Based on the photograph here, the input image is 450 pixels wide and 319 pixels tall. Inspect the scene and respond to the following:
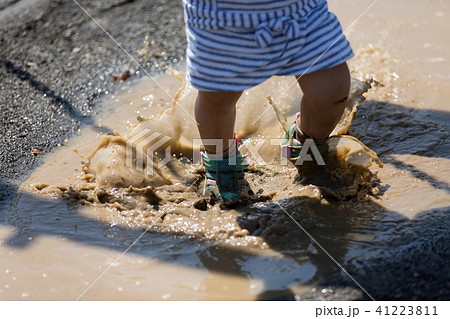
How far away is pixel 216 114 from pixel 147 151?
670 millimetres

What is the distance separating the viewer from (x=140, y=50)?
12.9 feet

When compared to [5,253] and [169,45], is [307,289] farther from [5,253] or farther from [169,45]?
[169,45]

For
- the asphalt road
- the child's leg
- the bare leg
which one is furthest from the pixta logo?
the child's leg

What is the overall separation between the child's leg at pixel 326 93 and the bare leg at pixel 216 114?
30 cm

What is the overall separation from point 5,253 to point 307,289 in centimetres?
123

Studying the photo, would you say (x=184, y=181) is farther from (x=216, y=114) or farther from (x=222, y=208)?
(x=216, y=114)

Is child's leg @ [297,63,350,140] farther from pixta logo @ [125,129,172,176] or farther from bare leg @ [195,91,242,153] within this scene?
pixta logo @ [125,129,172,176]

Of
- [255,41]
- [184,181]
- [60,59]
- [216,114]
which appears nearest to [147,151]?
[184,181]

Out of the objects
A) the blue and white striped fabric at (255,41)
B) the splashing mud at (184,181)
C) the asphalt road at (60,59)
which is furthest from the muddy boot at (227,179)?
the asphalt road at (60,59)

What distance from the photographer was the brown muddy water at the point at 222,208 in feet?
6.33

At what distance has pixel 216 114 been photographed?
7.27ft

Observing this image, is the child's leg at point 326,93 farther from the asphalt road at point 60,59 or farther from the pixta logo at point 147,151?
the asphalt road at point 60,59

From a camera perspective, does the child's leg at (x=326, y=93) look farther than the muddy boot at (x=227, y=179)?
No

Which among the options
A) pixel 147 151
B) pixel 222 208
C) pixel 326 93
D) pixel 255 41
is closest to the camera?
pixel 255 41
